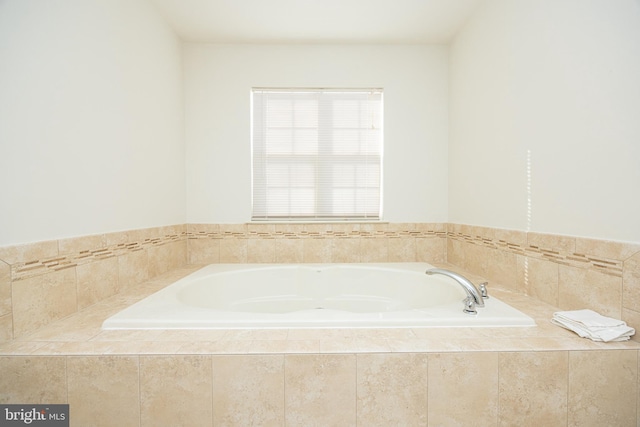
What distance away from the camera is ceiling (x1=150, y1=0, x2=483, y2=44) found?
2074mm

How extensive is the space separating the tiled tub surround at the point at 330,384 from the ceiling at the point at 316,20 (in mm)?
2237

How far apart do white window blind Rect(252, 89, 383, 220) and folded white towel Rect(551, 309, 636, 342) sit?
1604 mm

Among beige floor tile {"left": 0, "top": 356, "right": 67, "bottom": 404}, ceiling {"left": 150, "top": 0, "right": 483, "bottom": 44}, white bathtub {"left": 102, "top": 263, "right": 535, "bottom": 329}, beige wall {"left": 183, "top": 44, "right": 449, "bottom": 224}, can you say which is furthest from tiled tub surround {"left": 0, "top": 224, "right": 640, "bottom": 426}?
ceiling {"left": 150, "top": 0, "right": 483, "bottom": 44}

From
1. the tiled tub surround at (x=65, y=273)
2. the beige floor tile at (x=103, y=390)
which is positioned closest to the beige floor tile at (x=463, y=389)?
the beige floor tile at (x=103, y=390)

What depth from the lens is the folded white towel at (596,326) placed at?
3.63ft

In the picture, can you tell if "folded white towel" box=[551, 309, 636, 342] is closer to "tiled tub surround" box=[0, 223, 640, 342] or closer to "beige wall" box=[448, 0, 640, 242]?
"tiled tub surround" box=[0, 223, 640, 342]

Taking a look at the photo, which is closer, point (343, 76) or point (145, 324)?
point (145, 324)

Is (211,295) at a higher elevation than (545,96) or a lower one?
lower

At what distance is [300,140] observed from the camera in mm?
2617

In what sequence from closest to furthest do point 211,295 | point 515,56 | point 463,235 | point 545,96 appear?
point 545,96 → point 515,56 → point 211,295 → point 463,235

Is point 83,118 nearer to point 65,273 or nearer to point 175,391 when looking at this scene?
point 65,273

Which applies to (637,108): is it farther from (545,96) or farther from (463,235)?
(463,235)

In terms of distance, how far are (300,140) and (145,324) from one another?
1870mm

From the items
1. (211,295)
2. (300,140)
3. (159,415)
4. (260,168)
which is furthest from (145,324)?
(300,140)
